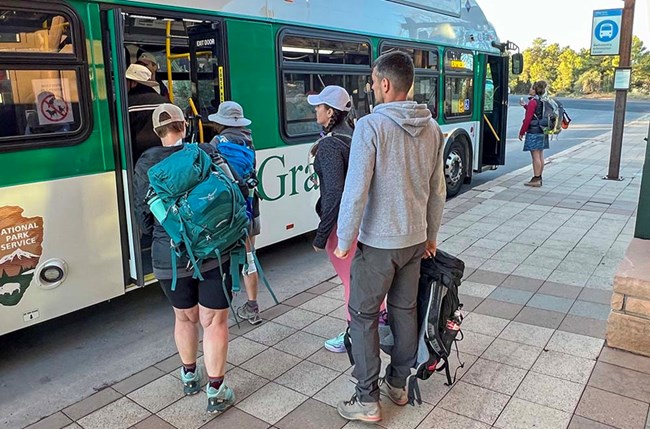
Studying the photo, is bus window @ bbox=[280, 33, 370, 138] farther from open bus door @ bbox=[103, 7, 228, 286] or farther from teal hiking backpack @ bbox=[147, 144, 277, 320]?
teal hiking backpack @ bbox=[147, 144, 277, 320]

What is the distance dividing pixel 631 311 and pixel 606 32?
8414 mm

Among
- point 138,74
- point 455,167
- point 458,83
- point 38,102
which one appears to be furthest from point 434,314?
point 458,83

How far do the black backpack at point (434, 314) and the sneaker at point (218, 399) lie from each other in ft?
3.32

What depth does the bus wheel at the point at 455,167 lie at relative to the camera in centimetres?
870

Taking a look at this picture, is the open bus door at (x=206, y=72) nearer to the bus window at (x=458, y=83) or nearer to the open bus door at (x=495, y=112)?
the bus window at (x=458, y=83)

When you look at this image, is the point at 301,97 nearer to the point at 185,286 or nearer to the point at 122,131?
the point at 122,131

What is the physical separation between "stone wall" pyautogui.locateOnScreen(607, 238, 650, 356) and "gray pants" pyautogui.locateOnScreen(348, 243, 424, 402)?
1.55 metres

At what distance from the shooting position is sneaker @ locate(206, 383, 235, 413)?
2.98 meters

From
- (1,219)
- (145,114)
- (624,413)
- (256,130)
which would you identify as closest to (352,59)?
(256,130)

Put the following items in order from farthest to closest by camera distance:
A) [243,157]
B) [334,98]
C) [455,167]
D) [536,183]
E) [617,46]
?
1. [617,46]
2. [536,183]
3. [455,167]
4. [243,157]
5. [334,98]

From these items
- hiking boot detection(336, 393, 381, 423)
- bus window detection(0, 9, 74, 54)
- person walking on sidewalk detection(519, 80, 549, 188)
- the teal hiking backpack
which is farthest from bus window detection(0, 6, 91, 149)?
person walking on sidewalk detection(519, 80, 549, 188)

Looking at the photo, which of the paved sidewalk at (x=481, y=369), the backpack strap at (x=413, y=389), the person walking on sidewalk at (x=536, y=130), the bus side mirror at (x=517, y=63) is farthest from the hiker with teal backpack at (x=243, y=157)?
the bus side mirror at (x=517, y=63)

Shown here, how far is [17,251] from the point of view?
333 centimetres

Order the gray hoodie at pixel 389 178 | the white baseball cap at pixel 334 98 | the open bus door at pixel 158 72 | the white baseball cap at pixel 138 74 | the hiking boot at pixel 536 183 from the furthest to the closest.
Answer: the hiking boot at pixel 536 183, the white baseball cap at pixel 138 74, the open bus door at pixel 158 72, the white baseball cap at pixel 334 98, the gray hoodie at pixel 389 178
